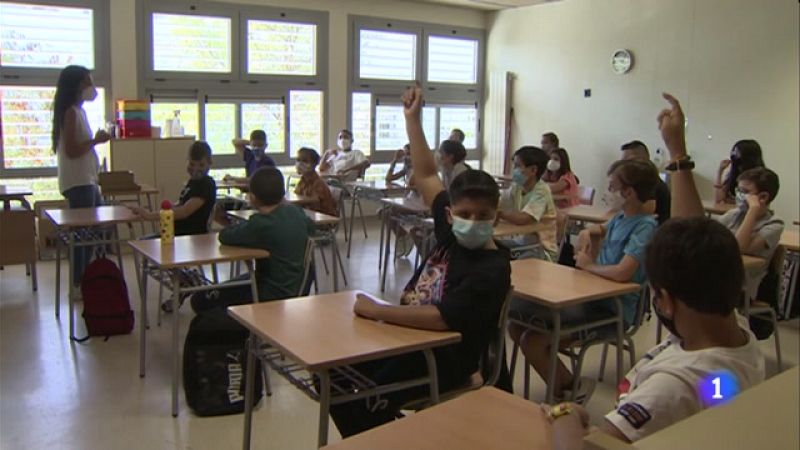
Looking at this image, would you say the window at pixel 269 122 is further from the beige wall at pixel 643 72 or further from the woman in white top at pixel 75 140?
the beige wall at pixel 643 72

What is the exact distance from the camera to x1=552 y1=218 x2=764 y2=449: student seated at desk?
1307mm

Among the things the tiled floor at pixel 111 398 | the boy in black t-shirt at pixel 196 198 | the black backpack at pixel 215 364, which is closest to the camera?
the tiled floor at pixel 111 398

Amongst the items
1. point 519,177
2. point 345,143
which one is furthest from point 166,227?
point 345,143

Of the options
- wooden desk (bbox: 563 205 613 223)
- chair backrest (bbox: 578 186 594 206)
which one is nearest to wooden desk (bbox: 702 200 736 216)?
wooden desk (bbox: 563 205 613 223)

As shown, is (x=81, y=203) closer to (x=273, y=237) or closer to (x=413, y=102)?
(x=273, y=237)

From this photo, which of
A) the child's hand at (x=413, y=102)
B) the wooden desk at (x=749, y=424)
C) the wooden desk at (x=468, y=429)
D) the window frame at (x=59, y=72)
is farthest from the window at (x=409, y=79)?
the wooden desk at (x=749, y=424)

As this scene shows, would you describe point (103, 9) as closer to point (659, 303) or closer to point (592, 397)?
point (592, 397)

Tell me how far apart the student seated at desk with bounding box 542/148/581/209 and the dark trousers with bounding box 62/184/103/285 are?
12.0 feet

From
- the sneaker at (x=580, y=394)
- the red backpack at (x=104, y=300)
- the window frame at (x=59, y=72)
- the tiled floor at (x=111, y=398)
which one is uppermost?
the window frame at (x=59, y=72)

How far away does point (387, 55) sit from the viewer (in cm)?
941

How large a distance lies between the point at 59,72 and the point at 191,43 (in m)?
1.43

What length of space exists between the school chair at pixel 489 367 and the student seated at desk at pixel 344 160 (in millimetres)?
5557

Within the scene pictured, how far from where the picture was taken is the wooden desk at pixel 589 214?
17.1 ft

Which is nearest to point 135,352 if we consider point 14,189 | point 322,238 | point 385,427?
point 322,238
